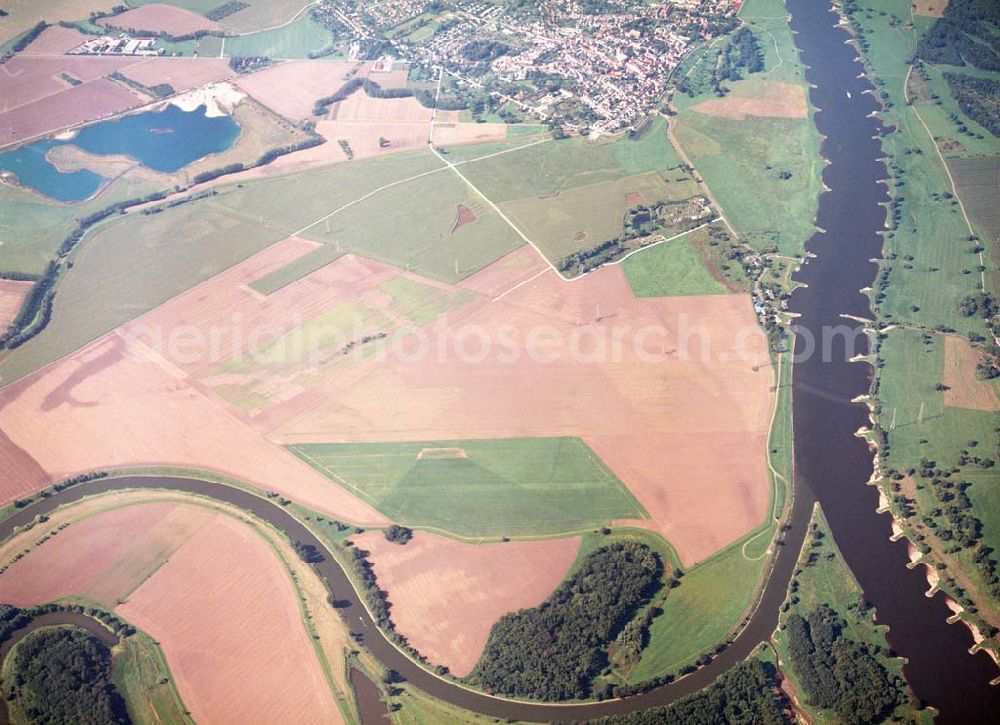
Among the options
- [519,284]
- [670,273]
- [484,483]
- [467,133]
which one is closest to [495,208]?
[519,284]

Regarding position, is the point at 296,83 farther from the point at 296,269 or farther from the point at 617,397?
the point at 617,397

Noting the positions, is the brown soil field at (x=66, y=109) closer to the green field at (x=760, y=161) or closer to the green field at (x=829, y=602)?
the green field at (x=760, y=161)

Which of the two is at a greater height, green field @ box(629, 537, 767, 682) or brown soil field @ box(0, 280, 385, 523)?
brown soil field @ box(0, 280, 385, 523)

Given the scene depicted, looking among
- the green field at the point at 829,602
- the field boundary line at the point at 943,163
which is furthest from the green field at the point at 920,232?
the green field at the point at 829,602

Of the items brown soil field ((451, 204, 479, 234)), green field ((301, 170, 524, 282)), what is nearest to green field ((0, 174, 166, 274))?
green field ((301, 170, 524, 282))

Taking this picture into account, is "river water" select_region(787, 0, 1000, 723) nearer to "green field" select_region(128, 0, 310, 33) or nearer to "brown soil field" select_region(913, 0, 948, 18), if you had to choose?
"brown soil field" select_region(913, 0, 948, 18)
